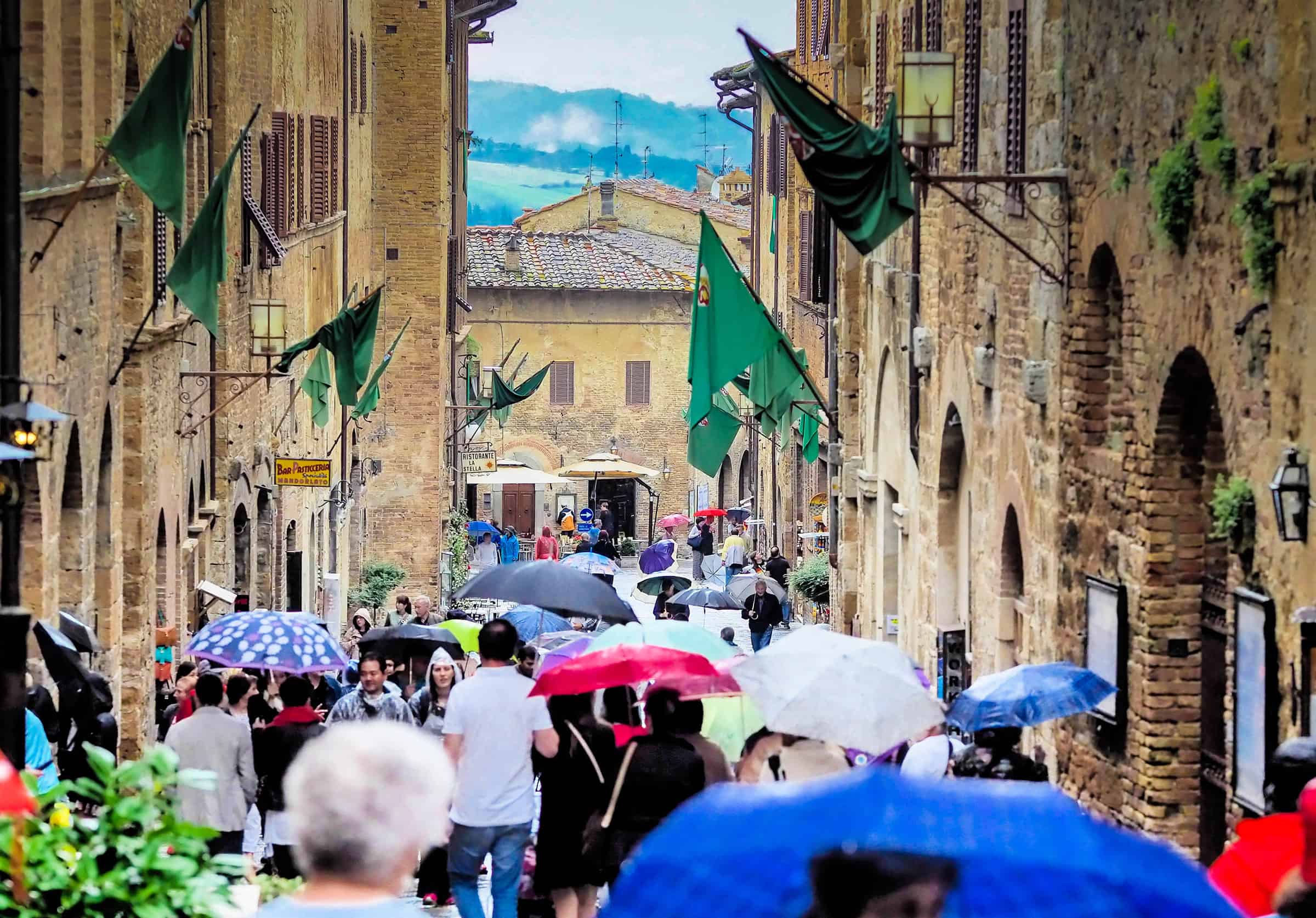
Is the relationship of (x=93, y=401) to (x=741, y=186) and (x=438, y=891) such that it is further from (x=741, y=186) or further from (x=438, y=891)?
(x=741, y=186)

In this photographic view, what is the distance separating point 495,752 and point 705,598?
2055 centimetres

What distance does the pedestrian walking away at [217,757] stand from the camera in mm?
10758

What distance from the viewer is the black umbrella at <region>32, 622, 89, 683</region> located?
12008mm

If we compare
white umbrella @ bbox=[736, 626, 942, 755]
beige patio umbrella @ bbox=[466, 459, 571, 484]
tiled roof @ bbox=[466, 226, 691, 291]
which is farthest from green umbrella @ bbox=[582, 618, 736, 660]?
tiled roof @ bbox=[466, 226, 691, 291]

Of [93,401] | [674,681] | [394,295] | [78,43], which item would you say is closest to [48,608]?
[93,401]

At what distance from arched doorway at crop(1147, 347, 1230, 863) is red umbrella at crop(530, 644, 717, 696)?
293 cm

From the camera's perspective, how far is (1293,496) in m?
9.65

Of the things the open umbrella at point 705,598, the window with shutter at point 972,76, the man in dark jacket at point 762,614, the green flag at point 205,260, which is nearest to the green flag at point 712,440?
the man in dark jacket at point 762,614

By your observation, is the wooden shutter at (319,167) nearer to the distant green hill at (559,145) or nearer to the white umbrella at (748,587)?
the white umbrella at (748,587)

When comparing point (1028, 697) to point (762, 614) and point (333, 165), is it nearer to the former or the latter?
point (762, 614)

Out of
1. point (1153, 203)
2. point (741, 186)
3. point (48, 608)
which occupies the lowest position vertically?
point (48, 608)

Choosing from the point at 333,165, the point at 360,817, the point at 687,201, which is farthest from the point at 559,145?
the point at 360,817

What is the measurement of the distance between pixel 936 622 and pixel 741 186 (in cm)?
5708

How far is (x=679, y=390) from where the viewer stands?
61.1 meters
